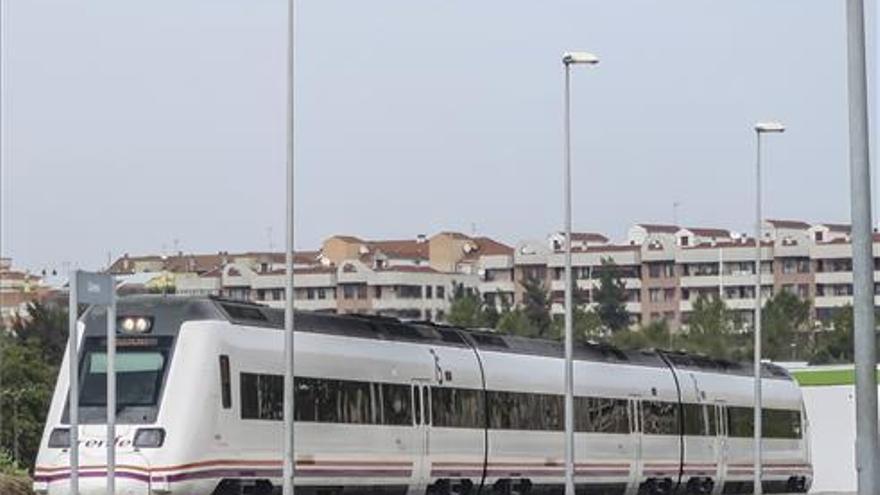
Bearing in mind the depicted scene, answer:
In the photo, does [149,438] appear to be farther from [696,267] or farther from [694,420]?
[696,267]

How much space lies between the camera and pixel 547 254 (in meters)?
186

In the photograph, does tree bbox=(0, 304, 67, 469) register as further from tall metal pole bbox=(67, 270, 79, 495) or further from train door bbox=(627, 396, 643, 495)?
tall metal pole bbox=(67, 270, 79, 495)

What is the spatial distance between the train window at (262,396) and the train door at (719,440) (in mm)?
22423

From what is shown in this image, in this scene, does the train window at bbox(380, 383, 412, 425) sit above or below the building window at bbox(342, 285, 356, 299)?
below

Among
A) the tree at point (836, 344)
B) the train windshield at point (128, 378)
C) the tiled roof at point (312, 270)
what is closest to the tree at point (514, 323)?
the tree at point (836, 344)

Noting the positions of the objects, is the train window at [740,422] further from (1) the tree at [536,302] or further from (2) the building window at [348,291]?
(2) the building window at [348,291]

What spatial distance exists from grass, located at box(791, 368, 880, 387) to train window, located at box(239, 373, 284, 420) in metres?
47.3

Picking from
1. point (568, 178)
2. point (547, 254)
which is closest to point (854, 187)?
point (568, 178)

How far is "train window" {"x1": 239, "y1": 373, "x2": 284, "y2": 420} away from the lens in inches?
1257

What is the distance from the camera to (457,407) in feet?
127

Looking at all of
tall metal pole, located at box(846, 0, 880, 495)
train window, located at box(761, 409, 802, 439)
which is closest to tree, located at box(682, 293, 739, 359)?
train window, located at box(761, 409, 802, 439)

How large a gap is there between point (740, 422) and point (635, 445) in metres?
8.55

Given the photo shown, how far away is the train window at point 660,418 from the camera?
4875 cm

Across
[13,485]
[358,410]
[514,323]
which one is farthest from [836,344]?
[13,485]
